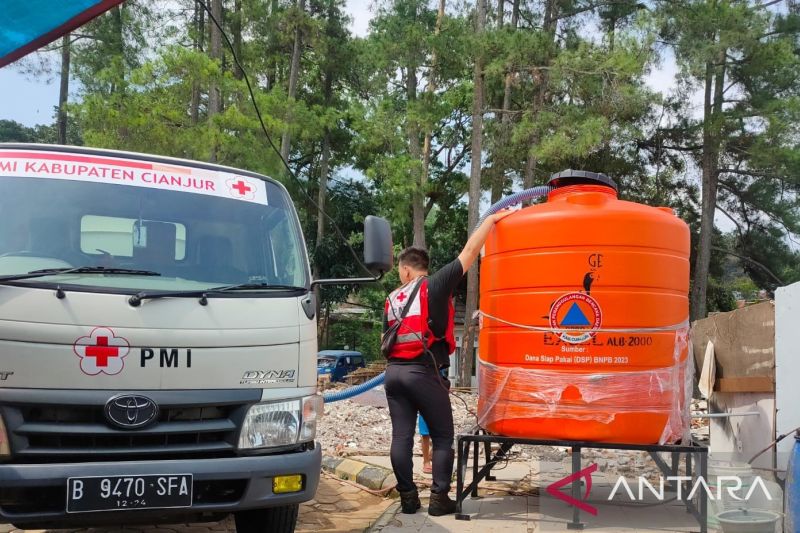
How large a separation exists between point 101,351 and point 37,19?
12.6 ft

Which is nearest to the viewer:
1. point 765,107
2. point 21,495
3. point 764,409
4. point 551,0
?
point 21,495

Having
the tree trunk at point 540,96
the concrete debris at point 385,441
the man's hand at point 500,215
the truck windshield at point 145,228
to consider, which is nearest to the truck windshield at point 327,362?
the tree trunk at point 540,96

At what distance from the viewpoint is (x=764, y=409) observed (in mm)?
5723

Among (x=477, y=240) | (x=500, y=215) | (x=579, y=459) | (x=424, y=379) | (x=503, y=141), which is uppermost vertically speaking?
(x=503, y=141)

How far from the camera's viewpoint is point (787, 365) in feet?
17.1

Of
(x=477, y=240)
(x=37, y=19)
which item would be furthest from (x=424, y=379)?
(x=37, y=19)

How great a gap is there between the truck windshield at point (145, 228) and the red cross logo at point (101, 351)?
26 centimetres

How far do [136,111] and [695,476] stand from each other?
14052 millimetres

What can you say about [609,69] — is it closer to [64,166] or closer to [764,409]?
[764,409]

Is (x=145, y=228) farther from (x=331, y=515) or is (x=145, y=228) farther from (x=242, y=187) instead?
(x=331, y=515)

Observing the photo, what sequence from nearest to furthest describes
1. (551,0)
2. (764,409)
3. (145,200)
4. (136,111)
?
(145,200) → (764,409) → (136,111) → (551,0)

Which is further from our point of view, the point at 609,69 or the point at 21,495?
the point at 609,69

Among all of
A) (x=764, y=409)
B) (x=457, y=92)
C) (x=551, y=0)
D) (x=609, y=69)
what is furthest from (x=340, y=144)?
(x=764, y=409)

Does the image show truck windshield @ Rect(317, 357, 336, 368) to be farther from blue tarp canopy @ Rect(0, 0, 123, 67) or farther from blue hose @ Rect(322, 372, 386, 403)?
blue tarp canopy @ Rect(0, 0, 123, 67)
